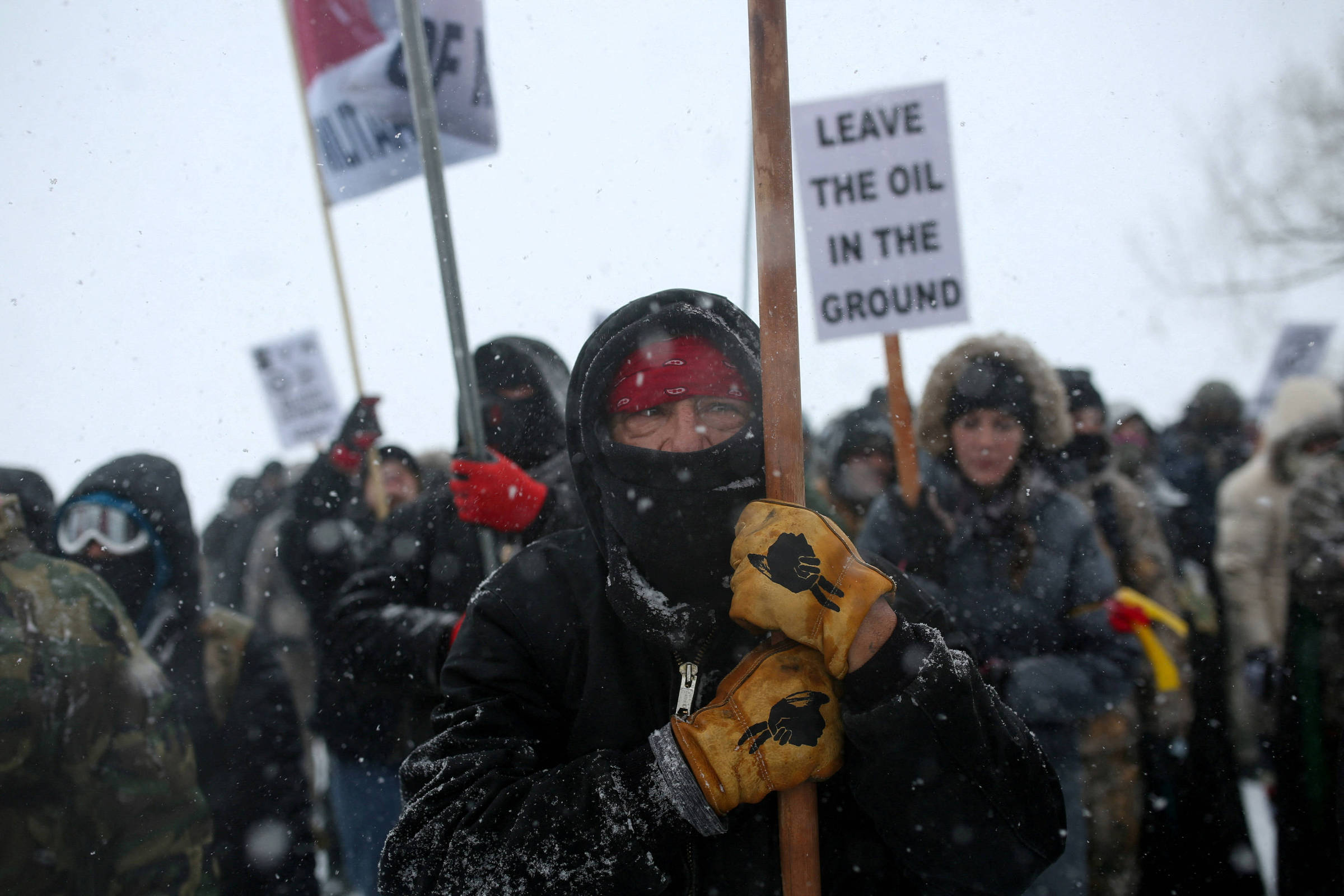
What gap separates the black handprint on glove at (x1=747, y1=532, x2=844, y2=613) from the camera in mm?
1335

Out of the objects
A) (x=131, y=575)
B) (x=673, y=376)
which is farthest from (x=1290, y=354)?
(x=131, y=575)

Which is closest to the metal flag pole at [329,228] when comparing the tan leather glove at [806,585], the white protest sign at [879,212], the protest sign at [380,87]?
the protest sign at [380,87]

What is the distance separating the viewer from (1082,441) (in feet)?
12.2

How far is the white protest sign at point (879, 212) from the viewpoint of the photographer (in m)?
3.25

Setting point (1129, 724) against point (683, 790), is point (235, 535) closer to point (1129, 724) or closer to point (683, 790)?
point (1129, 724)

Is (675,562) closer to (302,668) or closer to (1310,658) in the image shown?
(1310,658)

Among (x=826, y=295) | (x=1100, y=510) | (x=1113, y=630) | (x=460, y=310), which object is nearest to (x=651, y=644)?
(x=460, y=310)

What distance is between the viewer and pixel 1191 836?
342 cm

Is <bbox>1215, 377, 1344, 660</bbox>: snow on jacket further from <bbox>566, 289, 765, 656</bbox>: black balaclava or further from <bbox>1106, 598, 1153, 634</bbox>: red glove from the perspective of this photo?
<bbox>566, 289, 765, 656</bbox>: black balaclava

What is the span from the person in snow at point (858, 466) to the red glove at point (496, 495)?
1.99 m

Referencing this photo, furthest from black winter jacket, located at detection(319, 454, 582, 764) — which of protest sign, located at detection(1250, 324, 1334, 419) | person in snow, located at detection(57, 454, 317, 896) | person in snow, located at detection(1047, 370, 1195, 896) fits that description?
protest sign, located at detection(1250, 324, 1334, 419)

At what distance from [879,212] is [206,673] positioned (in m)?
2.90

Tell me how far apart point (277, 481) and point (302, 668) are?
275 cm

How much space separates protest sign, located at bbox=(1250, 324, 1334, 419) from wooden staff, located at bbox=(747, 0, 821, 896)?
22.2ft
